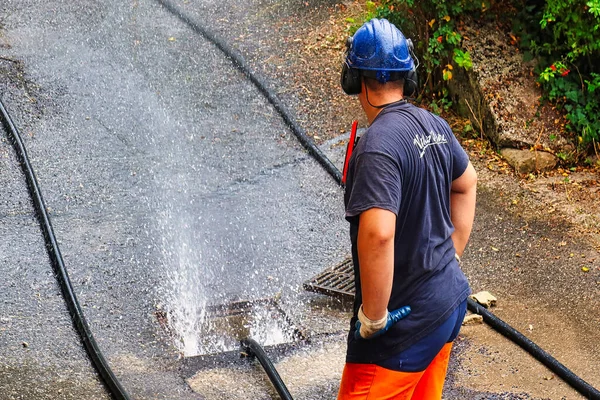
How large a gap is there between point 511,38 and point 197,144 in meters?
3.24

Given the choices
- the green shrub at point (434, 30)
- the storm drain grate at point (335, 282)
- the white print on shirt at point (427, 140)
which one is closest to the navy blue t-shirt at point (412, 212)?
the white print on shirt at point (427, 140)

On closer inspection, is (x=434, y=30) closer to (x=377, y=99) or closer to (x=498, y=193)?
(x=498, y=193)

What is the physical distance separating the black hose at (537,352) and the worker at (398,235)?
1827 millimetres

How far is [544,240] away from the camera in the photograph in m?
5.89

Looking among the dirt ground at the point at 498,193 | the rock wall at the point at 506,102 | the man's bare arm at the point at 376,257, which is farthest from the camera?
the rock wall at the point at 506,102

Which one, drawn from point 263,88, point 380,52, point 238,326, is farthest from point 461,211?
point 263,88

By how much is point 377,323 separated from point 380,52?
0.93m

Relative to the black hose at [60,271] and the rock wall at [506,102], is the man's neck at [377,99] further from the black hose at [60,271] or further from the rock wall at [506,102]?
the rock wall at [506,102]

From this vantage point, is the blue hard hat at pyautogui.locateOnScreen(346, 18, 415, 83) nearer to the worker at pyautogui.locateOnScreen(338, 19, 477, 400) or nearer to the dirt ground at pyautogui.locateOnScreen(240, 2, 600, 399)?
the worker at pyautogui.locateOnScreen(338, 19, 477, 400)

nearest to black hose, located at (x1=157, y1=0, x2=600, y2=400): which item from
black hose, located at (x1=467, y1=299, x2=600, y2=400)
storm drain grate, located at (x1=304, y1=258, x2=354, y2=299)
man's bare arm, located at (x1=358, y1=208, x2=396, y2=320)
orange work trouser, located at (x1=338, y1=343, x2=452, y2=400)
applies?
black hose, located at (x1=467, y1=299, x2=600, y2=400)

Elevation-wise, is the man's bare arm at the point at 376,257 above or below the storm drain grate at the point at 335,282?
above

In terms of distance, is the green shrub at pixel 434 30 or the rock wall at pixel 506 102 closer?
the rock wall at pixel 506 102

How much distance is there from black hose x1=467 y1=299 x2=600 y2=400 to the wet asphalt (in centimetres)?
21

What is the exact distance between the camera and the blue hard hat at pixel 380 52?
2654mm
